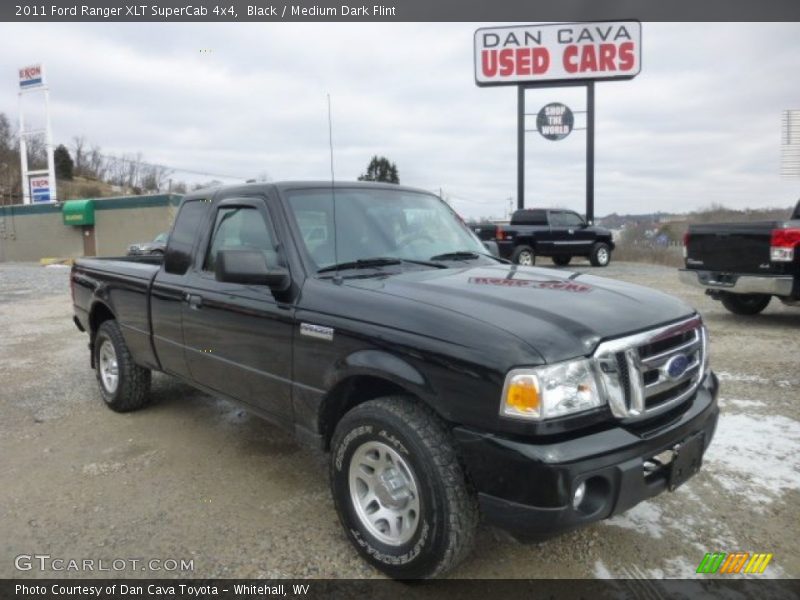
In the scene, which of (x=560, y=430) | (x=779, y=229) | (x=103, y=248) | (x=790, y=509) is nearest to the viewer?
(x=560, y=430)

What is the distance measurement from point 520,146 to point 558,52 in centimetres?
343

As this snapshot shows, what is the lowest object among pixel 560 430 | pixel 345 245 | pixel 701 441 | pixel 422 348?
pixel 701 441

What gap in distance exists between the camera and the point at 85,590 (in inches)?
107

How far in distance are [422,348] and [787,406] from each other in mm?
3926

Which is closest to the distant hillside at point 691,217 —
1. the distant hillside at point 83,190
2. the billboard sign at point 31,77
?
the billboard sign at point 31,77

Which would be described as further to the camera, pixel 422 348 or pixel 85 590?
pixel 85 590

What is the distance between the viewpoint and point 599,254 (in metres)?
19.6

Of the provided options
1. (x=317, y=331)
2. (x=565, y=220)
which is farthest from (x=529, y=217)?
(x=317, y=331)

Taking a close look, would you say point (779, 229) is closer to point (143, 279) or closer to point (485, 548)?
point (485, 548)

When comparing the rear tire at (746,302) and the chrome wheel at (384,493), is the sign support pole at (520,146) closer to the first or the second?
the rear tire at (746,302)

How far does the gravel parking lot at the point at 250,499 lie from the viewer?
2.91 metres

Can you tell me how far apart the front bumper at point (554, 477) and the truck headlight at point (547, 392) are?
0.39ft

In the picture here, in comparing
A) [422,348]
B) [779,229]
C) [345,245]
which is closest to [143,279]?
[345,245]

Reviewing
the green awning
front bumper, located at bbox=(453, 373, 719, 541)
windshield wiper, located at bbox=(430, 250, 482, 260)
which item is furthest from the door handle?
the green awning
